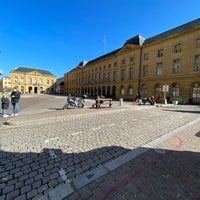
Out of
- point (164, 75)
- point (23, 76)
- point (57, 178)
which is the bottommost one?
point (57, 178)

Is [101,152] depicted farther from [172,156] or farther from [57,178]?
[172,156]

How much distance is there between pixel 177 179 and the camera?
2.38m

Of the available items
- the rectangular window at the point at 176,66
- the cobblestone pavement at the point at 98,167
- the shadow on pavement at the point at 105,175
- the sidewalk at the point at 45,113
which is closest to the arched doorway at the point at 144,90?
the rectangular window at the point at 176,66

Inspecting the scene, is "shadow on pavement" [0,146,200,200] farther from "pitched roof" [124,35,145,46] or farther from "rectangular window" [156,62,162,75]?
"pitched roof" [124,35,145,46]

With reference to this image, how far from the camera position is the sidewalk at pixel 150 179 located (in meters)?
2.02

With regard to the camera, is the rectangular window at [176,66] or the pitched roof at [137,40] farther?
the pitched roof at [137,40]

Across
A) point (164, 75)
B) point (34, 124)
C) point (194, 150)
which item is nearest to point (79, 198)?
point (194, 150)

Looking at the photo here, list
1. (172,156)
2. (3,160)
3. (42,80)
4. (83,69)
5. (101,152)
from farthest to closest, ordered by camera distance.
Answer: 1. (42,80)
2. (83,69)
3. (101,152)
4. (172,156)
5. (3,160)

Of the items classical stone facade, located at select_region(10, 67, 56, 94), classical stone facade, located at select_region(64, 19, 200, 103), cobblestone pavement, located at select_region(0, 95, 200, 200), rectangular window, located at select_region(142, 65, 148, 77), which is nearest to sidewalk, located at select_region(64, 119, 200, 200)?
cobblestone pavement, located at select_region(0, 95, 200, 200)

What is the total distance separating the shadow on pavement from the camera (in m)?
2.05

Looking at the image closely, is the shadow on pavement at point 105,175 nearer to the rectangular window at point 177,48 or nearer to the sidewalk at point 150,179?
the sidewalk at point 150,179

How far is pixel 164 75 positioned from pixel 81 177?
2859cm

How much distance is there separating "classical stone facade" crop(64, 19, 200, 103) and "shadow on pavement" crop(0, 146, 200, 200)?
19.7 meters

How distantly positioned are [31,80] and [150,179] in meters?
83.3
